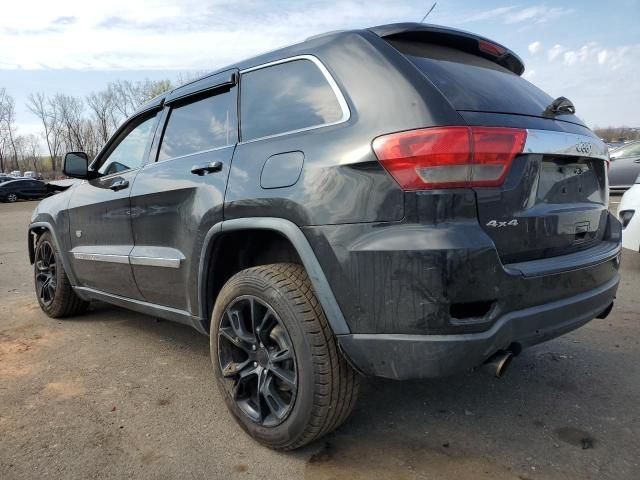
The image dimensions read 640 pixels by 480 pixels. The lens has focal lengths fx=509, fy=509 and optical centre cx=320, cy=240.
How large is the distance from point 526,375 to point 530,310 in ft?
4.47

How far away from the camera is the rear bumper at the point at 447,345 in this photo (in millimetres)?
1896

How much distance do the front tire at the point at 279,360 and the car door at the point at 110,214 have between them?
47.7 inches

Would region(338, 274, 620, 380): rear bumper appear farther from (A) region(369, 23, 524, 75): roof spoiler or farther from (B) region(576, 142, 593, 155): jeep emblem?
(A) region(369, 23, 524, 75): roof spoiler

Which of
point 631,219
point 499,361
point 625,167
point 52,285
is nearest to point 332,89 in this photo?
point 499,361

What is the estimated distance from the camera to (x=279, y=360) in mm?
2346

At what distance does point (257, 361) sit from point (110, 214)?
6.08ft

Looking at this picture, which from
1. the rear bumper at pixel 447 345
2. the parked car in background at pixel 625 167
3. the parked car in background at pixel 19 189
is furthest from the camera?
the parked car in background at pixel 19 189

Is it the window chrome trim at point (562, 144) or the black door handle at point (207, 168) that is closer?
the window chrome trim at point (562, 144)

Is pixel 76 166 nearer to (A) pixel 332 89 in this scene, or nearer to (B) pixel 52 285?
(B) pixel 52 285

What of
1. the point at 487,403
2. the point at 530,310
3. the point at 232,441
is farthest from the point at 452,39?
the point at 232,441

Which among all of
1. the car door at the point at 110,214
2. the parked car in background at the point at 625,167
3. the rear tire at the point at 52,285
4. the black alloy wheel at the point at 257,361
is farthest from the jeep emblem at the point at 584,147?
the parked car in background at the point at 625,167

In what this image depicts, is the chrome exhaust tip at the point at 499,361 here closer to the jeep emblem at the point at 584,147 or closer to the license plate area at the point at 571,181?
the license plate area at the point at 571,181

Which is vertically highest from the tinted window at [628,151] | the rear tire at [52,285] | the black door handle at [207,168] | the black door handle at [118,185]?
the black door handle at [207,168]

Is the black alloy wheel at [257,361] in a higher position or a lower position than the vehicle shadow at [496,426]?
higher
